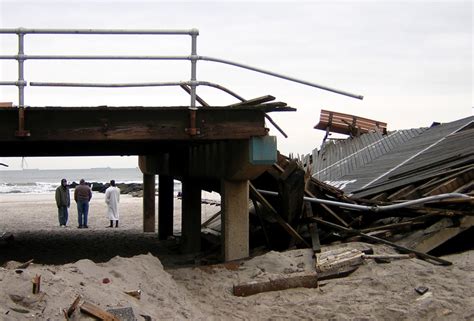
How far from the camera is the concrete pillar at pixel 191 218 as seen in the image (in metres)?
14.2

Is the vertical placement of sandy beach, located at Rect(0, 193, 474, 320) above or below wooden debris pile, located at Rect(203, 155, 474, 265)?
below

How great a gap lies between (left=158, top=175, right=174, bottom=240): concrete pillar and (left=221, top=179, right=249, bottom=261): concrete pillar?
6.51 metres

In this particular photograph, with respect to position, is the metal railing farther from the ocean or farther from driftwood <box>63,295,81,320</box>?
the ocean

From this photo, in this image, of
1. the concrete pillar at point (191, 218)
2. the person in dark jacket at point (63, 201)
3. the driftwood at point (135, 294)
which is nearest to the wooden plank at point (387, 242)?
the concrete pillar at point (191, 218)

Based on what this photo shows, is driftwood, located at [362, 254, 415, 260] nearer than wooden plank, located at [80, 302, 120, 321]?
No

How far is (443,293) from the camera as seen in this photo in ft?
27.9

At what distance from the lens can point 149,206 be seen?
19609mm

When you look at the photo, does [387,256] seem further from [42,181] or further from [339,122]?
[42,181]

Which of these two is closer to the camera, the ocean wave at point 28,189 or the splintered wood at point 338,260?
the splintered wood at point 338,260

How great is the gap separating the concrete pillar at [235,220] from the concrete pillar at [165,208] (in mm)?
6506

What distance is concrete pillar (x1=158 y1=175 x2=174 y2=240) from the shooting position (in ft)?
57.7

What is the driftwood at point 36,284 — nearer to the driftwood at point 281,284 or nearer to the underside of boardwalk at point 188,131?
the driftwood at point 281,284

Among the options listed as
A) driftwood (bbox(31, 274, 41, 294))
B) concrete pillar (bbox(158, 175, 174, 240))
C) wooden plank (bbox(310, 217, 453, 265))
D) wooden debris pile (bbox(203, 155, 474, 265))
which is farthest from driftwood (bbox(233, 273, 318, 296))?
concrete pillar (bbox(158, 175, 174, 240))

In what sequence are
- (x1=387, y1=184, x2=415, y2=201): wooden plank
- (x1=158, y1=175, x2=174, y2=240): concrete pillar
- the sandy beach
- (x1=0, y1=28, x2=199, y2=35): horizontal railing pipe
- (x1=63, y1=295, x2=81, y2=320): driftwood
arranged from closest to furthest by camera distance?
1. (x1=63, y1=295, x2=81, y2=320): driftwood
2. the sandy beach
3. (x1=0, y1=28, x2=199, y2=35): horizontal railing pipe
4. (x1=387, y1=184, x2=415, y2=201): wooden plank
5. (x1=158, y1=175, x2=174, y2=240): concrete pillar
